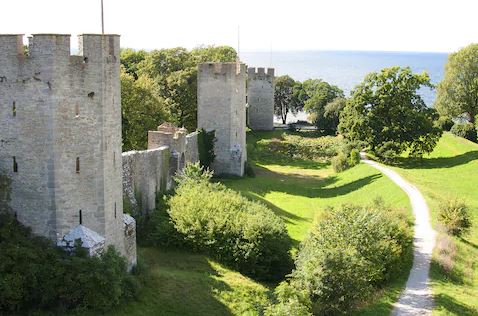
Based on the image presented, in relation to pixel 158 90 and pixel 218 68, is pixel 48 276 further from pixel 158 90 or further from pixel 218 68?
pixel 158 90

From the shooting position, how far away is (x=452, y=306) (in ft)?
60.9

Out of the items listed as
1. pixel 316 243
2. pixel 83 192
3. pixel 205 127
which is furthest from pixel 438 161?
pixel 83 192

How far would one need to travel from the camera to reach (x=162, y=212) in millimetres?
24469

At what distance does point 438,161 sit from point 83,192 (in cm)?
3319

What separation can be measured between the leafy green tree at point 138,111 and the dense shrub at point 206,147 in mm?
2821

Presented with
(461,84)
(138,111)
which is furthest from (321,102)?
(138,111)

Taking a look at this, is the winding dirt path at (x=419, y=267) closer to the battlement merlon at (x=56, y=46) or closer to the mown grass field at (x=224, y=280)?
the mown grass field at (x=224, y=280)

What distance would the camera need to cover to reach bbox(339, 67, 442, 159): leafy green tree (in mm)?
42781

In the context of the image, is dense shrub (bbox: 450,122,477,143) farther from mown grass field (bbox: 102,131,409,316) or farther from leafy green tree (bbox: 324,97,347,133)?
mown grass field (bbox: 102,131,409,316)

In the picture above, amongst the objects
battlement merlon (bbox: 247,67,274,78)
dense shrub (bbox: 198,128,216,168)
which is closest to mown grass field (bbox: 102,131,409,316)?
dense shrub (bbox: 198,128,216,168)

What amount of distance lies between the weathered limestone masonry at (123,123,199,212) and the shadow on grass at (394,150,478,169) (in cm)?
1843

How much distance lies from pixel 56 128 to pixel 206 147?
2253 cm

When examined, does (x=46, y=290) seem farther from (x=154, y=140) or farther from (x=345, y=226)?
(x=154, y=140)

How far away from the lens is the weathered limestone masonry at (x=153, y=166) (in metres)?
23.1
